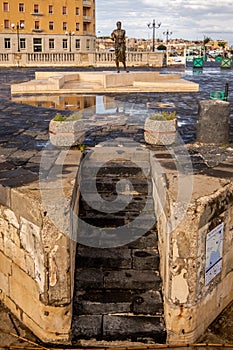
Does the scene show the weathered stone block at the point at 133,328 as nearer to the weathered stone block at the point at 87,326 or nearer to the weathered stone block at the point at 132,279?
the weathered stone block at the point at 87,326

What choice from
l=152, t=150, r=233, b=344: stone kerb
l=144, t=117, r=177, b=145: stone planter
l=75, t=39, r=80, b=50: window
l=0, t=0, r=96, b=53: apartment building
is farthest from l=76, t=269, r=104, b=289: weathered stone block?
l=75, t=39, r=80, b=50: window

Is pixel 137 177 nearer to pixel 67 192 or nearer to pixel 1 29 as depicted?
pixel 67 192

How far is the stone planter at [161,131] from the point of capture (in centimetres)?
776

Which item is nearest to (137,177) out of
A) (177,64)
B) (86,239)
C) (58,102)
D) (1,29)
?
(86,239)

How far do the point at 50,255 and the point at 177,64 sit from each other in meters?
48.8

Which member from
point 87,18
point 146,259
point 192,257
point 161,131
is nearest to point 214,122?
point 161,131

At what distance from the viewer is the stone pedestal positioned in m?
8.42

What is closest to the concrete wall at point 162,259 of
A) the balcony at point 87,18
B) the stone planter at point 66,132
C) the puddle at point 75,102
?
the stone planter at point 66,132

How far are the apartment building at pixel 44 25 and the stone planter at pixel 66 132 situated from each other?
62171mm

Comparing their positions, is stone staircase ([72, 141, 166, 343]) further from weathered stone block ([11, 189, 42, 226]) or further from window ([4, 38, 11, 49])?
window ([4, 38, 11, 49])

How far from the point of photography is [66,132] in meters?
7.48

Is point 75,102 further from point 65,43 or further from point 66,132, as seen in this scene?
point 65,43

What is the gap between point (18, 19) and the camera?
223ft

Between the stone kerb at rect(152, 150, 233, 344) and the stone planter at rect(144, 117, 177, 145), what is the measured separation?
8.29ft
